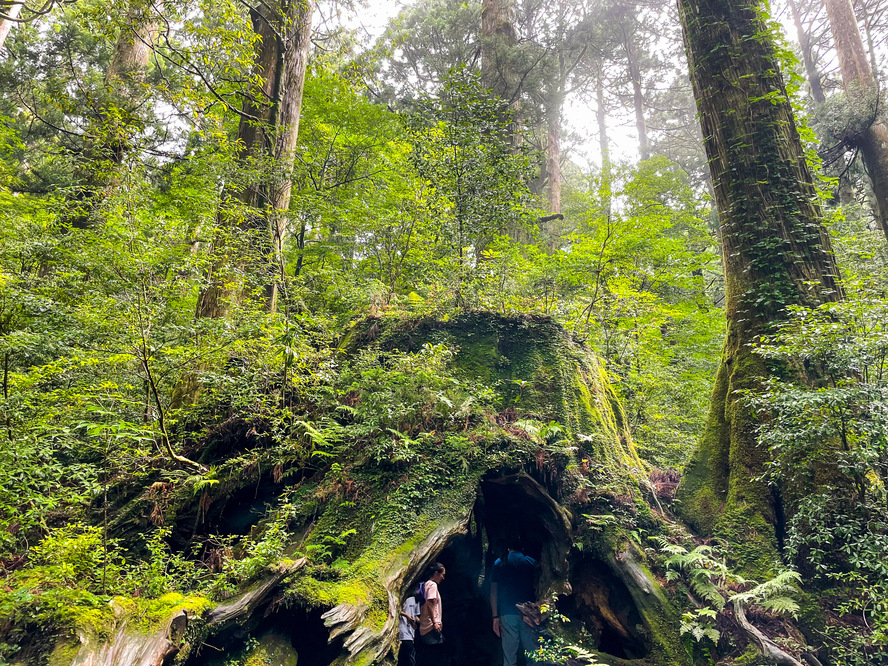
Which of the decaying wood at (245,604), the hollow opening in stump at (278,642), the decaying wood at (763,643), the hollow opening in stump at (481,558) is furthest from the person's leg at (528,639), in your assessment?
the decaying wood at (245,604)

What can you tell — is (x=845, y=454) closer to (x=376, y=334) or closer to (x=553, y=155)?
(x=376, y=334)

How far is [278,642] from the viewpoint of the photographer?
3658 mm

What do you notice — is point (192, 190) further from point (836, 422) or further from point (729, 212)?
point (836, 422)

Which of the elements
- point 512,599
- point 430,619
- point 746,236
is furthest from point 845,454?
point 430,619

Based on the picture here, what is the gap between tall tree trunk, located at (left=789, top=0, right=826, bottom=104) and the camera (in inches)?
662

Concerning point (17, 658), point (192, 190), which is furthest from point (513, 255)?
point (17, 658)

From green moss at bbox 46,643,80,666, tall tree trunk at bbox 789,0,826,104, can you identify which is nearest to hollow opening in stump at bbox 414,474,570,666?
green moss at bbox 46,643,80,666

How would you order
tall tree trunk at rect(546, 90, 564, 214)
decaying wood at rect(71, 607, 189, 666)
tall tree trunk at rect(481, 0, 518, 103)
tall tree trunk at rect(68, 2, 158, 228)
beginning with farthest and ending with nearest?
tall tree trunk at rect(546, 90, 564, 214), tall tree trunk at rect(481, 0, 518, 103), tall tree trunk at rect(68, 2, 158, 228), decaying wood at rect(71, 607, 189, 666)

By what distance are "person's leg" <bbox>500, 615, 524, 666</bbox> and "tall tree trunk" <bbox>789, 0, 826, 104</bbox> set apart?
18.8 m

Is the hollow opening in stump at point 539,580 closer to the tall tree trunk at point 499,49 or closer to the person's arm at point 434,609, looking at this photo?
the person's arm at point 434,609

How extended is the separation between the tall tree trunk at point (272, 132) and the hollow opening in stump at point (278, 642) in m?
4.13

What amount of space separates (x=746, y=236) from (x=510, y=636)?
6194mm

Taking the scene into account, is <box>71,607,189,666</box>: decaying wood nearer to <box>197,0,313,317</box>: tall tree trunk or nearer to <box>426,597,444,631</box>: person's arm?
<box>426,597,444,631</box>: person's arm

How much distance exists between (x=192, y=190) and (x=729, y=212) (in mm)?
9189
